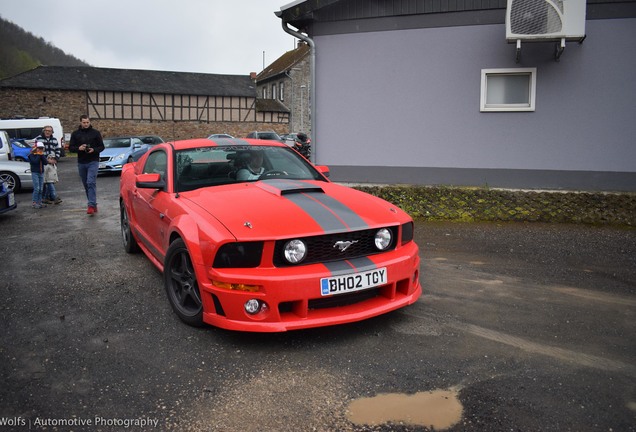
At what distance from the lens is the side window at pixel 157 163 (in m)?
4.95

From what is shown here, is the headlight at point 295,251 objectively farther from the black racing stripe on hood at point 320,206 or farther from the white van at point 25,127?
the white van at point 25,127

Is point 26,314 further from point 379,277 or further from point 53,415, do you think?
point 379,277

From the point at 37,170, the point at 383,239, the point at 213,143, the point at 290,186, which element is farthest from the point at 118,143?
the point at 383,239

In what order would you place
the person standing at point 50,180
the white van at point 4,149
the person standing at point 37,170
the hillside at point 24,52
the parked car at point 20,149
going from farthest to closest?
the hillside at point 24,52, the parked car at point 20,149, the white van at point 4,149, the person standing at point 50,180, the person standing at point 37,170

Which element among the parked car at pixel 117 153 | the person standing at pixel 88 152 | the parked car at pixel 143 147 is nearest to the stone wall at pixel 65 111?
the parked car at pixel 143 147

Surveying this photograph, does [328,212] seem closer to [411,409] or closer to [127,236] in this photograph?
[411,409]

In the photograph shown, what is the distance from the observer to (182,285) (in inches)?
156

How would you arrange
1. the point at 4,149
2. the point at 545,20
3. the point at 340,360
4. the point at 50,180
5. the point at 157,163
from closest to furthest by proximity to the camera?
the point at 340,360, the point at 157,163, the point at 545,20, the point at 50,180, the point at 4,149

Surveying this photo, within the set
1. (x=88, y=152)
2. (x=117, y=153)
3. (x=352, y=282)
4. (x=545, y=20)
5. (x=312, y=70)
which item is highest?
(x=545, y=20)

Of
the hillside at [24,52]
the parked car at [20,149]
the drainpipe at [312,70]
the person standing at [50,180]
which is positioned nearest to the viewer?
the drainpipe at [312,70]

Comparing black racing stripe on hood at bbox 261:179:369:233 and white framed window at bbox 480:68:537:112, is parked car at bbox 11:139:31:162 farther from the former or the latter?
black racing stripe on hood at bbox 261:179:369:233

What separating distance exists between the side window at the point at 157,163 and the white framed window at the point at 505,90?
20.5ft

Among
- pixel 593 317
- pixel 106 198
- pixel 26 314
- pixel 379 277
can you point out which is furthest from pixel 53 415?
pixel 106 198

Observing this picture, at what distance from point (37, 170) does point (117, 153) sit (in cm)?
918
